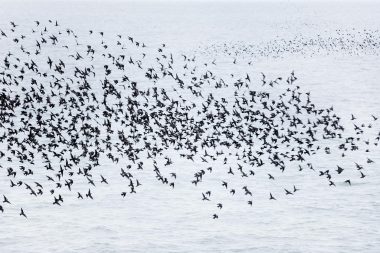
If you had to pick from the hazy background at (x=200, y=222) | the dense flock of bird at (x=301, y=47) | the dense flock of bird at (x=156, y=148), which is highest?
the dense flock of bird at (x=301, y=47)

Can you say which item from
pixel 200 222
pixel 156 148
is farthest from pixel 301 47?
pixel 200 222

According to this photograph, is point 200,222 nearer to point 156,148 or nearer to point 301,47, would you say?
point 156,148

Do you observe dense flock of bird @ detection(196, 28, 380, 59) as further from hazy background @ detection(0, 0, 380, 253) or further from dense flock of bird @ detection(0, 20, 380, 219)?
hazy background @ detection(0, 0, 380, 253)

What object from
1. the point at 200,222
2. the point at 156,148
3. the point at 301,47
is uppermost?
the point at 301,47

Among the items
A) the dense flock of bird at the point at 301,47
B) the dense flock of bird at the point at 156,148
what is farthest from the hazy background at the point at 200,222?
the dense flock of bird at the point at 301,47

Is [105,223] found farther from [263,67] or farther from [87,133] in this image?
[263,67]

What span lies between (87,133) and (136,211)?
12.0 meters

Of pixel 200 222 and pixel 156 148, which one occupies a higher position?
pixel 156 148

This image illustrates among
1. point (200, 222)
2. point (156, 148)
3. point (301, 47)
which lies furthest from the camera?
point (301, 47)

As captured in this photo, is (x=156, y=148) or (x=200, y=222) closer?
(x=200, y=222)

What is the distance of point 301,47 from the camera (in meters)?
82.9

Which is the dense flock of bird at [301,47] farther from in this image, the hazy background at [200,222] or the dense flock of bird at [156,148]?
the hazy background at [200,222]

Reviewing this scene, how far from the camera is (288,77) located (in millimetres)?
64125

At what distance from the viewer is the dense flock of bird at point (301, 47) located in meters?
79.6
